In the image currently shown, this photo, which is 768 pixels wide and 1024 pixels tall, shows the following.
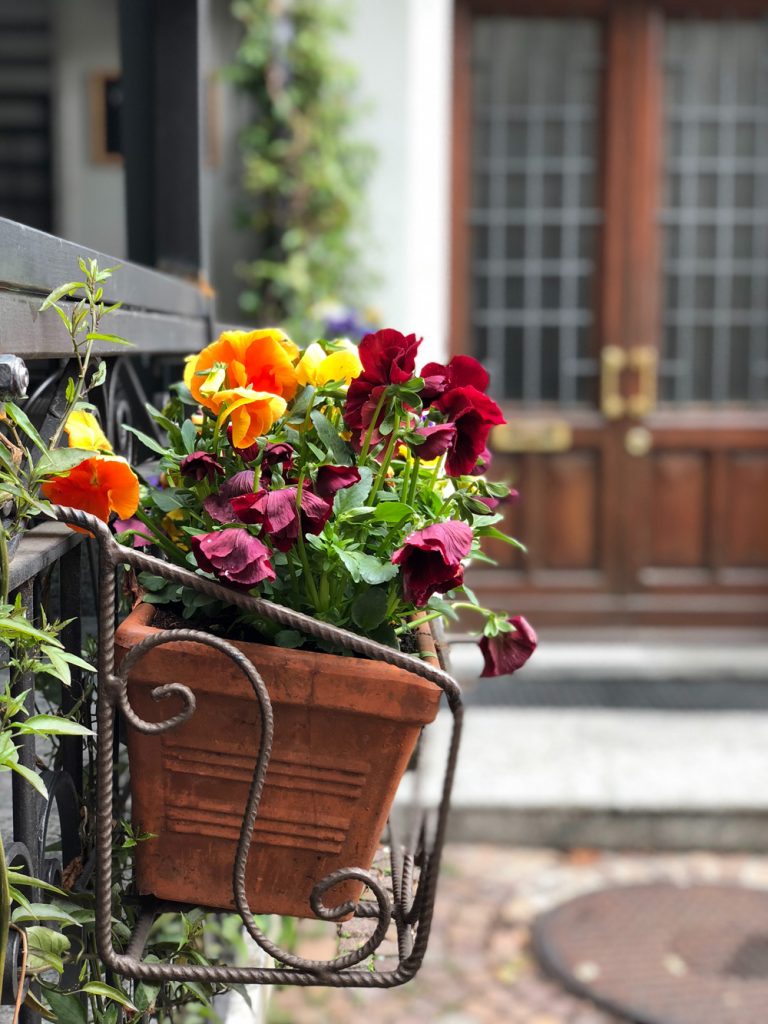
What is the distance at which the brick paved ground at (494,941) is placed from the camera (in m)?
2.90

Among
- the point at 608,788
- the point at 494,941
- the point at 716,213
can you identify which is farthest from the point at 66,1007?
the point at 716,213

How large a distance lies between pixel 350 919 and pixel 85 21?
15.7 feet

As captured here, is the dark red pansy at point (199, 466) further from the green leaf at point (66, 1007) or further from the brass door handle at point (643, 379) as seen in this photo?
the brass door handle at point (643, 379)

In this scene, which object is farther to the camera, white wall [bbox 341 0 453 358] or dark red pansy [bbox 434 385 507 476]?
white wall [bbox 341 0 453 358]

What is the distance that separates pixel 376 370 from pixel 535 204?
436cm

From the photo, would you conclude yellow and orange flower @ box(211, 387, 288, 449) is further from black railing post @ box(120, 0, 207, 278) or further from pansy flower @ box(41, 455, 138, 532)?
black railing post @ box(120, 0, 207, 278)

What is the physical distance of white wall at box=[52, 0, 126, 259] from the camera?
5.11 meters

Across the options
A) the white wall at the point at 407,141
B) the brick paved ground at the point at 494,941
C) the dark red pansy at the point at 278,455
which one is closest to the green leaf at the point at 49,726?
the dark red pansy at the point at 278,455

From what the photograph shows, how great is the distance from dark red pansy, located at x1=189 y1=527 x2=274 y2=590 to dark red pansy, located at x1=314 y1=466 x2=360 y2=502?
0.35 ft

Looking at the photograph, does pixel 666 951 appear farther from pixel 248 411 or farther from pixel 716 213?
pixel 716 213

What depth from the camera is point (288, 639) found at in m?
1.09

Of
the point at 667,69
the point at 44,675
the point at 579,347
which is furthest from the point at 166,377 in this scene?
the point at 667,69

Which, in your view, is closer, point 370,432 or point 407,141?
point 370,432

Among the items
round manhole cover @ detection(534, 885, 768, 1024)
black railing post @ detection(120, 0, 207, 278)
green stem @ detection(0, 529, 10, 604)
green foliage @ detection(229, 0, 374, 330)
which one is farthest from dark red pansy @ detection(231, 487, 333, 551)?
green foliage @ detection(229, 0, 374, 330)
